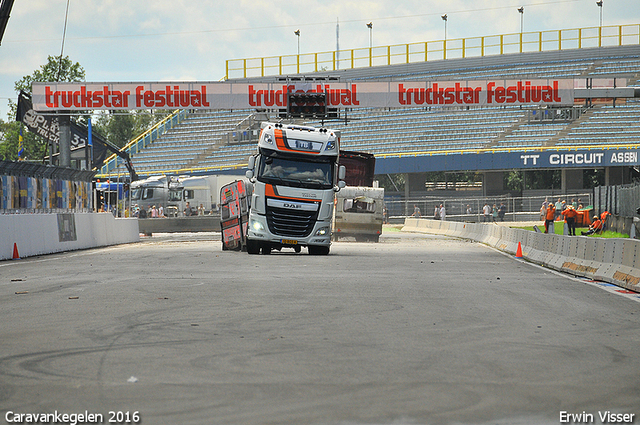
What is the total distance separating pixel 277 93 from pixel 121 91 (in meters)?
7.73

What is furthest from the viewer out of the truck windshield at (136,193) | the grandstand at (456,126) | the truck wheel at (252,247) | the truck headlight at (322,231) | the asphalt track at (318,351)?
the grandstand at (456,126)

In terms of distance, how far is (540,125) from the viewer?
194 feet

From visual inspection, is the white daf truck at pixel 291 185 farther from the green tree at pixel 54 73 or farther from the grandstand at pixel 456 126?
the green tree at pixel 54 73

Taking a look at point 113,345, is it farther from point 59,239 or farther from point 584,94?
point 584,94

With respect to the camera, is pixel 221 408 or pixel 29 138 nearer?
pixel 221 408

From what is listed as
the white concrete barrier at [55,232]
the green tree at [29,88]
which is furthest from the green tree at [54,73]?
the white concrete barrier at [55,232]

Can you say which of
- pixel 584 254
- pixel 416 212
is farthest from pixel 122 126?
pixel 584 254

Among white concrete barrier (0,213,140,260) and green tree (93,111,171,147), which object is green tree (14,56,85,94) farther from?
white concrete barrier (0,213,140,260)

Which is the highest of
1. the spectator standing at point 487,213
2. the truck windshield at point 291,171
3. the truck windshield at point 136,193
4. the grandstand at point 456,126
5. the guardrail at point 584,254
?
the grandstand at point 456,126

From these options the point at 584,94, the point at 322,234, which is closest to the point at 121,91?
the point at 322,234

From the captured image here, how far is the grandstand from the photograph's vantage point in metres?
57.2

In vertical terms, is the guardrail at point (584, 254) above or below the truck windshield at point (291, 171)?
below

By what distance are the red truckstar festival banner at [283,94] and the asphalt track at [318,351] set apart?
26.1m

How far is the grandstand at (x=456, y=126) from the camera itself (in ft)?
188
